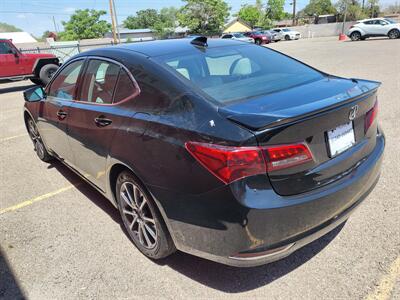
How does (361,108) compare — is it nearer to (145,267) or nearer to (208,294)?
(208,294)

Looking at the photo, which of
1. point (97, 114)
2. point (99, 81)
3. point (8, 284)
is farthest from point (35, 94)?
point (8, 284)

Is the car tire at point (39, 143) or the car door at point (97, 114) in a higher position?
the car door at point (97, 114)

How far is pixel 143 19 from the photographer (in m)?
125

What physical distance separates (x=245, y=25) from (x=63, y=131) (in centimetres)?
8800

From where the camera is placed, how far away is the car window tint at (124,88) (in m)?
2.88

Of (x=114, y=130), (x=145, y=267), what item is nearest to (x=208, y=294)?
(x=145, y=267)

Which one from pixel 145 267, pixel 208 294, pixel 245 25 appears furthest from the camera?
pixel 245 25

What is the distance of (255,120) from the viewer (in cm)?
210

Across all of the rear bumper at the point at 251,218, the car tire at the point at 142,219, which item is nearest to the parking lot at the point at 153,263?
the car tire at the point at 142,219

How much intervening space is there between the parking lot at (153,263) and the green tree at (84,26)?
87425 mm

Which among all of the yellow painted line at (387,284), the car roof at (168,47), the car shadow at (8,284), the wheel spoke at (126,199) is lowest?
the car shadow at (8,284)

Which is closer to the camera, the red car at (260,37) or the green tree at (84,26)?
the red car at (260,37)

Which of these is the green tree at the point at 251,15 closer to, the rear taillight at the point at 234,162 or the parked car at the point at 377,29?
the parked car at the point at 377,29

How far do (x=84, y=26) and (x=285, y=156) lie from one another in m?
91.4
